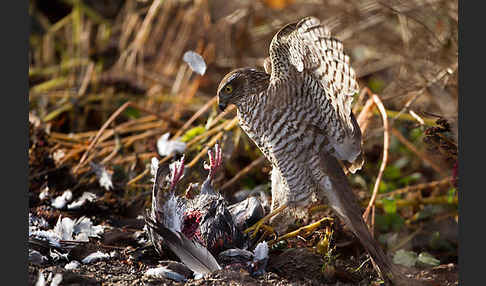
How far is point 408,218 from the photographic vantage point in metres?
2.42

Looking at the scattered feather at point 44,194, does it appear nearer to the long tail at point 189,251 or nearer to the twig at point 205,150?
the twig at point 205,150

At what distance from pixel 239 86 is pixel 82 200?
Result: 0.80 metres

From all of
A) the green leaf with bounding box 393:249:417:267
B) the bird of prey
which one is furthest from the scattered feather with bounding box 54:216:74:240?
the green leaf with bounding box 393:249:417:267

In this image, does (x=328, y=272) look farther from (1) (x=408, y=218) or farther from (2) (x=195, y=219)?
(1) (x=408, y=218)

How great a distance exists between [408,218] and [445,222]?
6.8 inches

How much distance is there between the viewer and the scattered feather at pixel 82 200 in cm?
198

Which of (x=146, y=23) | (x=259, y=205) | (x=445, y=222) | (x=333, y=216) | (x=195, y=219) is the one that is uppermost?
(x=146, y=23)

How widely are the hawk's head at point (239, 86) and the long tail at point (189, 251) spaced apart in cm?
44

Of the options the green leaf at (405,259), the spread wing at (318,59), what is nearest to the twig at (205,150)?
the spread wing at (318,59)

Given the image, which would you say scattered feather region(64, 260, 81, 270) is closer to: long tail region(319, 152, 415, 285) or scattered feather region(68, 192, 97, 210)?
scattered feather region(68, 192, 97, 210)

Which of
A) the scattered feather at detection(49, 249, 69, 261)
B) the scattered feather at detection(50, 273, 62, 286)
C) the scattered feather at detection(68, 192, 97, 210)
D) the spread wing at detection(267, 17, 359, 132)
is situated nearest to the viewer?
the scattered feather at detection(50, 273, 62, 286)

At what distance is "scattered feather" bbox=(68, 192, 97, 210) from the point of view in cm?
198

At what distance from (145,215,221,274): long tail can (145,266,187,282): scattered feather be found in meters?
0.04

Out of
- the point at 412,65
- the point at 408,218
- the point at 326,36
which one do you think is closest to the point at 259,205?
the point at 326,36
